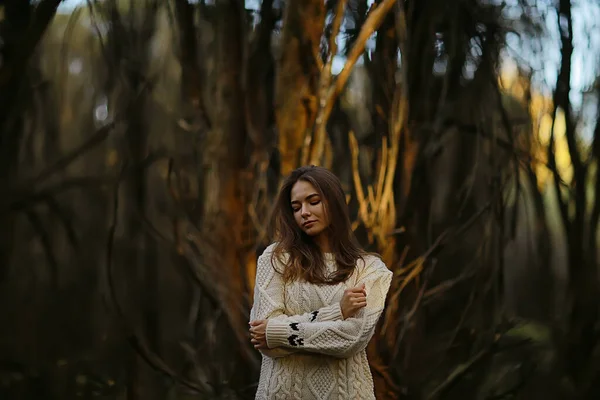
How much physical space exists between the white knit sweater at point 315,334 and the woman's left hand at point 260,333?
2cm

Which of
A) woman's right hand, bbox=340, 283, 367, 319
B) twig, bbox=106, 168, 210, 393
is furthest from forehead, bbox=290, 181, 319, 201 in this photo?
twig, bbox=106, 168, 210, 393

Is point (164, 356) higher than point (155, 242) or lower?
lower

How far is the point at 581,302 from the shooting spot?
4359 millimetres

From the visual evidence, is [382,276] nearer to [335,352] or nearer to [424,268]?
[335,352]

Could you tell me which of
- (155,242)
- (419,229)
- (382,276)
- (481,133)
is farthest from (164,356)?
(382,276)

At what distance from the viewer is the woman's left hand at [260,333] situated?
213 cm

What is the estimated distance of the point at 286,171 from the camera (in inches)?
151

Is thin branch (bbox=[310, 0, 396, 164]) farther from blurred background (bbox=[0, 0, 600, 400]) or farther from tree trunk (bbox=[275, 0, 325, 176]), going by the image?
tree trunk (bbox=[275, 0, 325, 176])

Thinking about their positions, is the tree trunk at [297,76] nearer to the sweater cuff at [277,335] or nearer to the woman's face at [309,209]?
the woman's face at [309,209]

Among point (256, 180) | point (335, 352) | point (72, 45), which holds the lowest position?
point (335, 352)

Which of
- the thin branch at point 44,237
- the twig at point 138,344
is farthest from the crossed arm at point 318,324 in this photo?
the thin branch at point 44,237

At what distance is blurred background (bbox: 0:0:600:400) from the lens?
4.10 m

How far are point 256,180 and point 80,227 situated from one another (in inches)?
50.5

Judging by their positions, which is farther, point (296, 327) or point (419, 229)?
point (419, 229)
